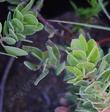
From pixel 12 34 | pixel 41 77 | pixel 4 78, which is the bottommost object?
pixel 4 78

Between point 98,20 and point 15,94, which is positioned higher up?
point 98,20

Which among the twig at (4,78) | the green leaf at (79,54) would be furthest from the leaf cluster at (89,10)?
the green leaf at (79,54)

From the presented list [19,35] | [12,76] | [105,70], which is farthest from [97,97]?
[12,76]

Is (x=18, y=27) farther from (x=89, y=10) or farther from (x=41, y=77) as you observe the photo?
(x=89, y=10)

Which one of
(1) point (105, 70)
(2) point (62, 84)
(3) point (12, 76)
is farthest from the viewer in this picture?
(2) point (62, 84)

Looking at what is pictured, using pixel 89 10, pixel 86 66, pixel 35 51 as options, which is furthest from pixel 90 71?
pixel 89 10

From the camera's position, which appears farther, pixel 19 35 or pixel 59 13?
pixel 59 13

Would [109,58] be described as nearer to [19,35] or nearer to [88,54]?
[88,54]
